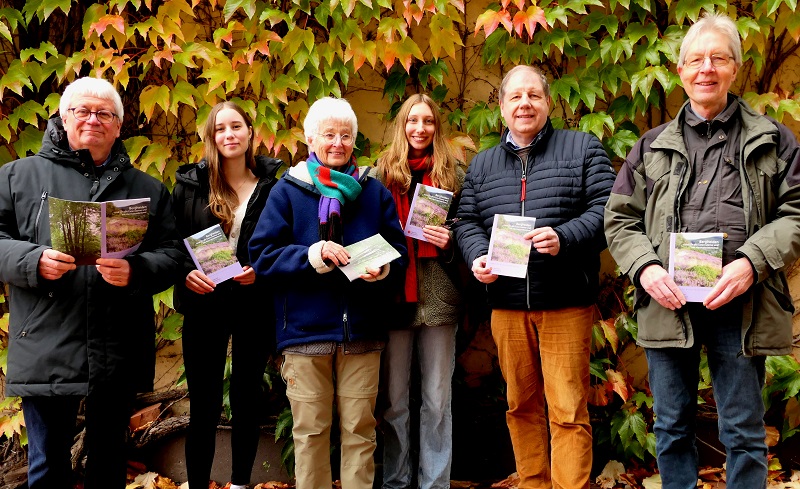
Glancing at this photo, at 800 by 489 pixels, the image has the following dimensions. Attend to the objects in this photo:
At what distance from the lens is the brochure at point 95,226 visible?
8.25ft

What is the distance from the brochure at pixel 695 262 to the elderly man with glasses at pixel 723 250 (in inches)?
1.1

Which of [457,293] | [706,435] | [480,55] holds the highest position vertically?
[480,55]

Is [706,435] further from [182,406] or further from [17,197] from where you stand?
[17,197]

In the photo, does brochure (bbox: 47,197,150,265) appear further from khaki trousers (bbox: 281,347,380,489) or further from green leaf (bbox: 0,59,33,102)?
green leaf (bbox: 0,59,33,102)

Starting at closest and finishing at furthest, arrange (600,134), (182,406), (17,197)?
(17,197) → (600,134) → (182,406)

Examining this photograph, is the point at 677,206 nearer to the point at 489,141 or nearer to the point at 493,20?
the point at 489,141

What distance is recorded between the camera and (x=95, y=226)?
257 cm

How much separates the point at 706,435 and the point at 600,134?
1799 mm

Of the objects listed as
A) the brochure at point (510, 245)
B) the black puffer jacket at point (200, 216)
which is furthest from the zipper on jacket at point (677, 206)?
the black puffer jacket at point (200, 216)

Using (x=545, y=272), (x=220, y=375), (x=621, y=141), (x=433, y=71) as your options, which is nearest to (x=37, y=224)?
(x=220, y=375)

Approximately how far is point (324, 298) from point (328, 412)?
0.49 metres

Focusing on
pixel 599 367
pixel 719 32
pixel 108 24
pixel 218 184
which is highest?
pixel 108 24

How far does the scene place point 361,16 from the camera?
3.81 meters

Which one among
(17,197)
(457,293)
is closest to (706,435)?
(457,293)
